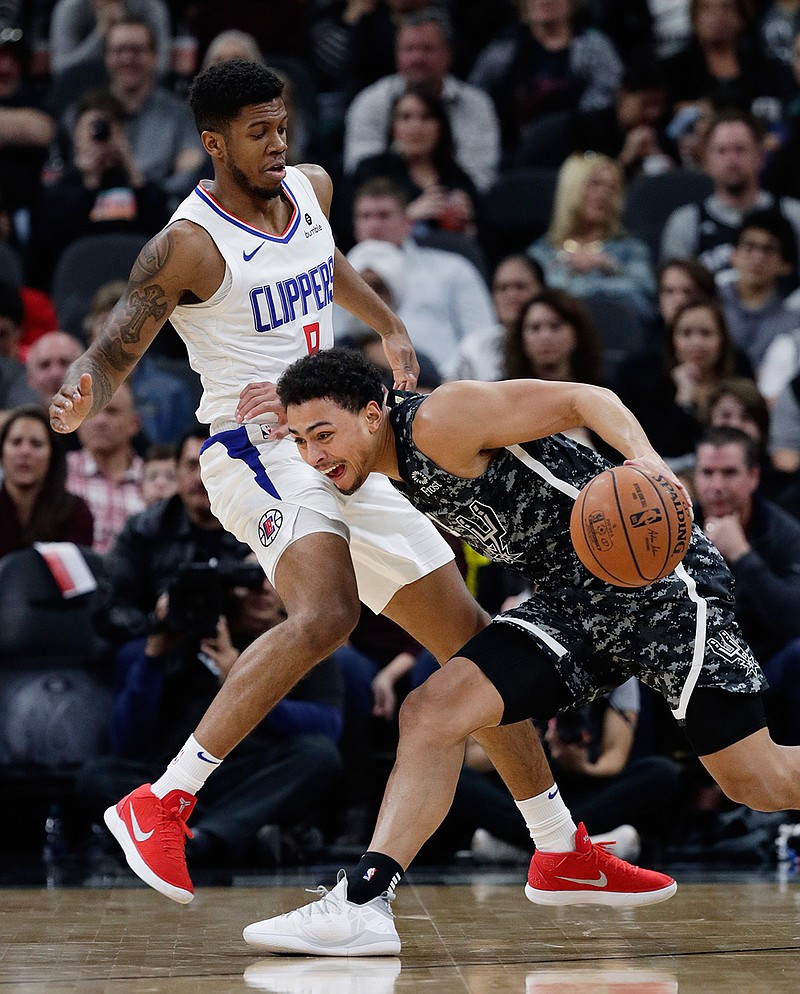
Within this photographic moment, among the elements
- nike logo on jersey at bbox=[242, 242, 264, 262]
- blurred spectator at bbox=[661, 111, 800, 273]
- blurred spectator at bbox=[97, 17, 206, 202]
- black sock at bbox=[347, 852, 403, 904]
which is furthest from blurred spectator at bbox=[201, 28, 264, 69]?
black sock at bbox=[347, 852, 403, 904]

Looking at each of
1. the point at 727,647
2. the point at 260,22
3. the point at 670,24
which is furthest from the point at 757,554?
the point at 260,22

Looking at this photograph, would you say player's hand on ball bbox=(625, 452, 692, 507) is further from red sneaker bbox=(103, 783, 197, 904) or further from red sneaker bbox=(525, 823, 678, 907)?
red sneaker bbox=(103, 783, 197, 904)

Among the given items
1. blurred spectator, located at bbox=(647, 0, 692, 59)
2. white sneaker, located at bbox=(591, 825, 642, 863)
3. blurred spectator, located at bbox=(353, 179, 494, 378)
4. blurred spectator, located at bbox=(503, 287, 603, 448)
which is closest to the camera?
white sneaker, located at bbox=(591, 825, 642, 863)

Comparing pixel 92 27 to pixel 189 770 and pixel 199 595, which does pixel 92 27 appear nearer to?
pixel 199 595

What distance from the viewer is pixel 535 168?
10.9 meters

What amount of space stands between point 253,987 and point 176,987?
18cm

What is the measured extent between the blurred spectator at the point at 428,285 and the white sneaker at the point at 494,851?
3.27 m

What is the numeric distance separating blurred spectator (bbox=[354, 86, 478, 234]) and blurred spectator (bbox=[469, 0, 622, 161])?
3.71ft

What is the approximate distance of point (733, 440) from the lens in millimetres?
7086

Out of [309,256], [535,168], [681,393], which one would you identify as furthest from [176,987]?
[535,168]

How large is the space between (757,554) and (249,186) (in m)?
3.08

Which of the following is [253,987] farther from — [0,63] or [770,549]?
[0,63]

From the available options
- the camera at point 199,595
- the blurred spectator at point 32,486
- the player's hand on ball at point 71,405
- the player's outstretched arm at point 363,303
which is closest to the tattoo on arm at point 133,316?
the player's hand on ball at point 71,405

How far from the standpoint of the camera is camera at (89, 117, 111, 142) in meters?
9.88
